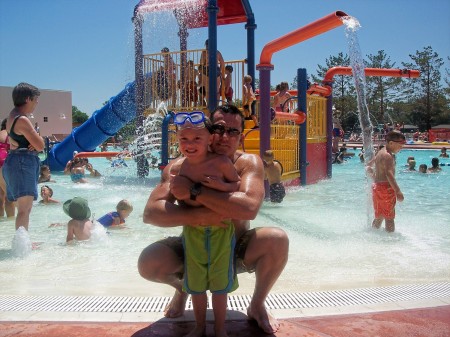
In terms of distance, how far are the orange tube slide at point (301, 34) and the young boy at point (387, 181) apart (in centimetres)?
244

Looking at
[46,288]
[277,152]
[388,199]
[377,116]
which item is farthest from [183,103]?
[377,116]

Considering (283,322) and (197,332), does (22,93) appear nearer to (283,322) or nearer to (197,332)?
(197,332)

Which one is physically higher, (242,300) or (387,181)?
(387,181)

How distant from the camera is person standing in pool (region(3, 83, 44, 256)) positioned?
4199 millimetres

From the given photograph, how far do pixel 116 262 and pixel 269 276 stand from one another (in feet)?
6.85

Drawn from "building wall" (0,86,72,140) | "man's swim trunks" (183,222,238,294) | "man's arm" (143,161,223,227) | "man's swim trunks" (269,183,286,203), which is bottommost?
"man's swim trunks" (269,183,286,203)

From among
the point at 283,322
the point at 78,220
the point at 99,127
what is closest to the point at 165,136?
the point at 78,220

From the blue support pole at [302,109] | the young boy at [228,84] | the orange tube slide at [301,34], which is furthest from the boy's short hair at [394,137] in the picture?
the young boy at [228,84]

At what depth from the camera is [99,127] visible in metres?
13.7

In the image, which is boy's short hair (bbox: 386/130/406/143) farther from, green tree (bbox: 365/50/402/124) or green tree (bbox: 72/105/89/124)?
green tree (bbox: 72/105/89/124)

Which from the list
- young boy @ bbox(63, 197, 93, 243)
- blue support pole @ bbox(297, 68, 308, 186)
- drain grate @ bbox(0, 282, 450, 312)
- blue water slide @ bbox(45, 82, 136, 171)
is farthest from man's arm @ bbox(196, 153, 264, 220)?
blue water slide @ bbox(45, 82, 136, 171)

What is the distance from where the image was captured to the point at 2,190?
20.4 ft

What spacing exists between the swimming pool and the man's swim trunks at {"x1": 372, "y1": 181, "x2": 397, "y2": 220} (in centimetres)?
22

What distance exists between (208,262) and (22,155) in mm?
2774
